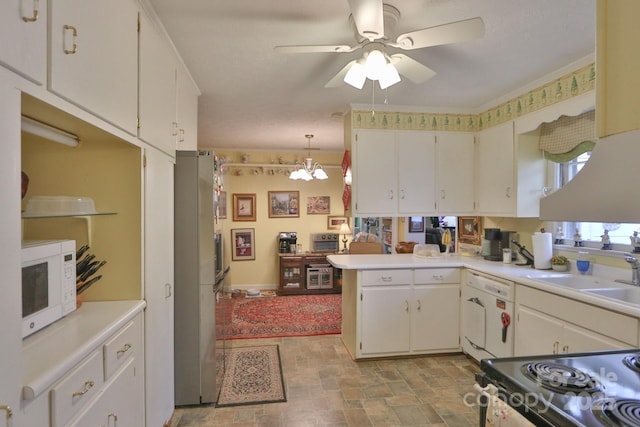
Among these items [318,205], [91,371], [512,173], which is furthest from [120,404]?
[318,205]

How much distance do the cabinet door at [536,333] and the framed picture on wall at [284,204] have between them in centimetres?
415

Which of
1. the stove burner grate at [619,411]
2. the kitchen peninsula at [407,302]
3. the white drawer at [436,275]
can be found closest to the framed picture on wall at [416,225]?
the kitchen peninsula at [407,302]

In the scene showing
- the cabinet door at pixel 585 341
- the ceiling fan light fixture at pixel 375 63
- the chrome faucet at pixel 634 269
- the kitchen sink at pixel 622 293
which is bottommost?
the cabinet door at pixel 585 341

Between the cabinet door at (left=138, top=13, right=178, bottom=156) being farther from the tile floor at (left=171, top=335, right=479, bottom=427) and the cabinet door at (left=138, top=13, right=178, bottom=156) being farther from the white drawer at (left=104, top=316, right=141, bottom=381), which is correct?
the tile floor at (left=171, top=335, right=479, bottom=427)

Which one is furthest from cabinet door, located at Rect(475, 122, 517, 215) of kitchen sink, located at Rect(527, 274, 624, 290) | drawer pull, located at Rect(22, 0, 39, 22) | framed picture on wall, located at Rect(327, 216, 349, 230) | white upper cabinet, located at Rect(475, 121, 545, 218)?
drawer pull, located at Rect(22, 0, 39, 22)

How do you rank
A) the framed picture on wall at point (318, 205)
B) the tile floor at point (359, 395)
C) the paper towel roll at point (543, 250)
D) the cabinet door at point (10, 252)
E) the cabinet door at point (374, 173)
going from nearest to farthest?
the cabinet door at point (10, 252) → the tile floor at point (359, 395) → the paper towel roll at point (543, 250) → the cabinet door at point (374, 173) → the framed picture on wall at point (318, 205)

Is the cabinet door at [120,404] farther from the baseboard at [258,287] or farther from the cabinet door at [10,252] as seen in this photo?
the baseboard at [258,287]

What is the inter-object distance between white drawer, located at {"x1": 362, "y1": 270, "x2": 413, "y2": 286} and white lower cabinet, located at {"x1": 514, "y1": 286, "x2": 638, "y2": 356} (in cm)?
91

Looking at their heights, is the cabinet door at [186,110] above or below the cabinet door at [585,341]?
above

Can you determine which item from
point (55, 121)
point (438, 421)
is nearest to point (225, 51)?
point (55, 121)

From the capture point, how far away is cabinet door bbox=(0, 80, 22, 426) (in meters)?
0.76

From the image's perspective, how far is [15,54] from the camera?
807 millimetres

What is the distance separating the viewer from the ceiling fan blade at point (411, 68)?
6.25 ft

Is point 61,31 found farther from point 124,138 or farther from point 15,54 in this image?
point 124,138
